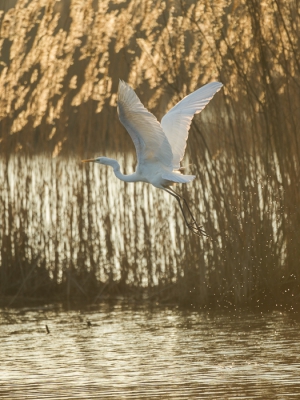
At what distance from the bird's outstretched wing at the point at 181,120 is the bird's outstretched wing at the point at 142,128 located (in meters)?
0.21

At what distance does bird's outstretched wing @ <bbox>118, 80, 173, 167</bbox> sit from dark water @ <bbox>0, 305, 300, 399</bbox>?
1191 millimetres

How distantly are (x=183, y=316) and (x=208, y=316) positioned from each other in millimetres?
201

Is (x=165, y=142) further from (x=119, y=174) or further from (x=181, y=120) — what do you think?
(x=119, y=174)

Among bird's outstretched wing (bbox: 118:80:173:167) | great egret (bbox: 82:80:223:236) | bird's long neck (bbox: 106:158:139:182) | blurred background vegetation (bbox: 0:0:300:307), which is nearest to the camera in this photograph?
bird's outstretched wing (bbox: 118:80:173:167)

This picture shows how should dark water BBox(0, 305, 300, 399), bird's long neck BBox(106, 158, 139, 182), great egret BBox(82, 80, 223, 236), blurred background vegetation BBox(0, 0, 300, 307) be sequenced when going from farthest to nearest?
blurred background vegetation BBox(0, 0, 300, 307)
bird's long neck BBox(106, 158, 139, 182)
great egret BBox(82, 80, 223, 236)
dark water BBox(0, 305, 300, 399)

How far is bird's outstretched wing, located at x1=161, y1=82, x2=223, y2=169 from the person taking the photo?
6.45 metres

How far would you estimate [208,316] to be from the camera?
692cm

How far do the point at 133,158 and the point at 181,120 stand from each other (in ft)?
5.41

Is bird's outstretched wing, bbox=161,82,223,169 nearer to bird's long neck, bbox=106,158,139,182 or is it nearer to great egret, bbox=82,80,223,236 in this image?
great egret, bbox=82,80,223,236

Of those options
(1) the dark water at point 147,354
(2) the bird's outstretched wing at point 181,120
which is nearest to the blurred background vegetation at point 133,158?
(1) the dark water at point 147,354

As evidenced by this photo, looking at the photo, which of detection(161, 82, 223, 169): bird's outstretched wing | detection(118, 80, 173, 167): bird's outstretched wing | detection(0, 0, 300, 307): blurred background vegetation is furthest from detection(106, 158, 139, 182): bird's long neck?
detection(0, 0, 300, 307): blurred background vegetation

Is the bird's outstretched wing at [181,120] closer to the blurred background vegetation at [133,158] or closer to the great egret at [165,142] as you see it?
the great egret at [165,142]

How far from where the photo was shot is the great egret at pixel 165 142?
5941 millimetres

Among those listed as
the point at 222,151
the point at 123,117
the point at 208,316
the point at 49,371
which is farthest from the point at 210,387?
the point at 222,151
